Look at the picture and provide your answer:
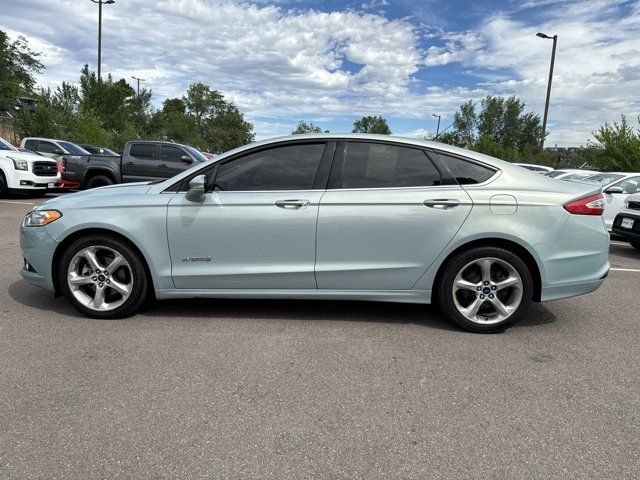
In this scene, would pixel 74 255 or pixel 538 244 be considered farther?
pixel 74 255

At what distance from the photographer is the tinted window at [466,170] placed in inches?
153

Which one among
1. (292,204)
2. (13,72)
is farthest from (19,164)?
(13,72)

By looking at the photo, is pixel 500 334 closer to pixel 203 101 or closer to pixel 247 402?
pixel 247 402

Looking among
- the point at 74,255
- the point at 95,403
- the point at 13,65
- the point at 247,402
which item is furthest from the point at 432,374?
the point at 13,65

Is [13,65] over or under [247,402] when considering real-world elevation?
over

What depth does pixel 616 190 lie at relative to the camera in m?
9.40

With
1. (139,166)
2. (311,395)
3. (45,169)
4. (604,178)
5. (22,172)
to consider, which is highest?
(604,178)

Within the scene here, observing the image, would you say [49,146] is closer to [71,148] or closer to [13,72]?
[71,148]

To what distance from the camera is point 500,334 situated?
3.92 metres

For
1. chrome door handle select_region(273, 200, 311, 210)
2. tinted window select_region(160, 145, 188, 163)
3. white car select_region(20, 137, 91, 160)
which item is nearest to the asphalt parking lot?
chrome door handle select_region(273, 200, 311, 210)

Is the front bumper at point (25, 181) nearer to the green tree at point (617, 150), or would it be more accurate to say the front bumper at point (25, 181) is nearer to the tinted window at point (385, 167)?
the tinted window at point (385, 167)

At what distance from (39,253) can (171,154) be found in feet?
31.3

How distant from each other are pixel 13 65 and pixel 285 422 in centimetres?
5966

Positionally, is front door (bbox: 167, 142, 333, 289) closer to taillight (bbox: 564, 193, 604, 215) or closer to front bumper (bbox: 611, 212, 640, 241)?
taillight (bbox: 564, 193, 604, 215)
